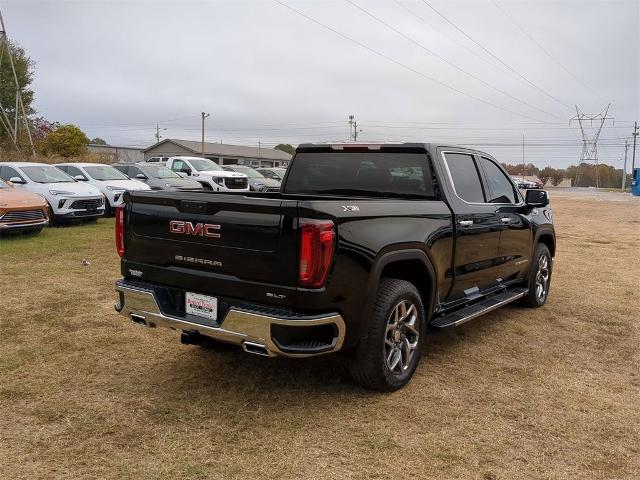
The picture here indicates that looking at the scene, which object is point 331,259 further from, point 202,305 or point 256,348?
point 202,305

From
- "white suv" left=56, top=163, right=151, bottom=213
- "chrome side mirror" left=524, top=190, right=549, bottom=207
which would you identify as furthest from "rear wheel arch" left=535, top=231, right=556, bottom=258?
"white suv" left=56, top=163, right=151, bottom=213

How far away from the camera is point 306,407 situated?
3.94 meters

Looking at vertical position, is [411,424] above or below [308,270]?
below

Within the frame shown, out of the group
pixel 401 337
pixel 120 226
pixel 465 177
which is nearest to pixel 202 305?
pixel 120 226

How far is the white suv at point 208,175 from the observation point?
20.1 meters

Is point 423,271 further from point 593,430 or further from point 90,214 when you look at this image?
point 90,214

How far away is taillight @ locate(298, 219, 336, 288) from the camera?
3.44m

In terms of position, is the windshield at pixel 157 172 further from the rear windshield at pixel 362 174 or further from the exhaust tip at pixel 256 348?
the exhaust tip at pixel 256 348

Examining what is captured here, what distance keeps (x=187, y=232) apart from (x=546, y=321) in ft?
14.1

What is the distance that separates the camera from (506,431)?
143 inches

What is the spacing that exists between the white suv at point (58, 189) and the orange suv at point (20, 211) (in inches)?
54.1

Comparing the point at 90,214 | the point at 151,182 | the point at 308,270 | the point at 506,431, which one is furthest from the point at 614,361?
the point at 151,182

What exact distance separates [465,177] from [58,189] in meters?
10.6

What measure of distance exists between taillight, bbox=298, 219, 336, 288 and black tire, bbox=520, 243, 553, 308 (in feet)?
12.9
